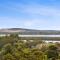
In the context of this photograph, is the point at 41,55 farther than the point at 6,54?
Yes

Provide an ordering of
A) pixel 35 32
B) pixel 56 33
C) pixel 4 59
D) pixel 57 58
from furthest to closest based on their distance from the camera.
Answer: pixel 35 32
pixel 56 33
pixel 57 58
pixel 4 59

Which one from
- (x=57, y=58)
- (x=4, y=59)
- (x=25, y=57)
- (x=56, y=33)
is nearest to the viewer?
(x=4, y=59)

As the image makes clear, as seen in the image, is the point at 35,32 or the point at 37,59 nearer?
the point at 37,59

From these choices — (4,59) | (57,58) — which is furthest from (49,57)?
(4,59)

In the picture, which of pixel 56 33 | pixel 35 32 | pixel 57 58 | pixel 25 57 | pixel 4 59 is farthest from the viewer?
pixel 35 32

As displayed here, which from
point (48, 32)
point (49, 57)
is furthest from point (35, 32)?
point (49, 57)

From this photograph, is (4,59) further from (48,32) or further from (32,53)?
(48,32)

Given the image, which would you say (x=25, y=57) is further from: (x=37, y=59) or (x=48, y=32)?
(x=48, y=32)
